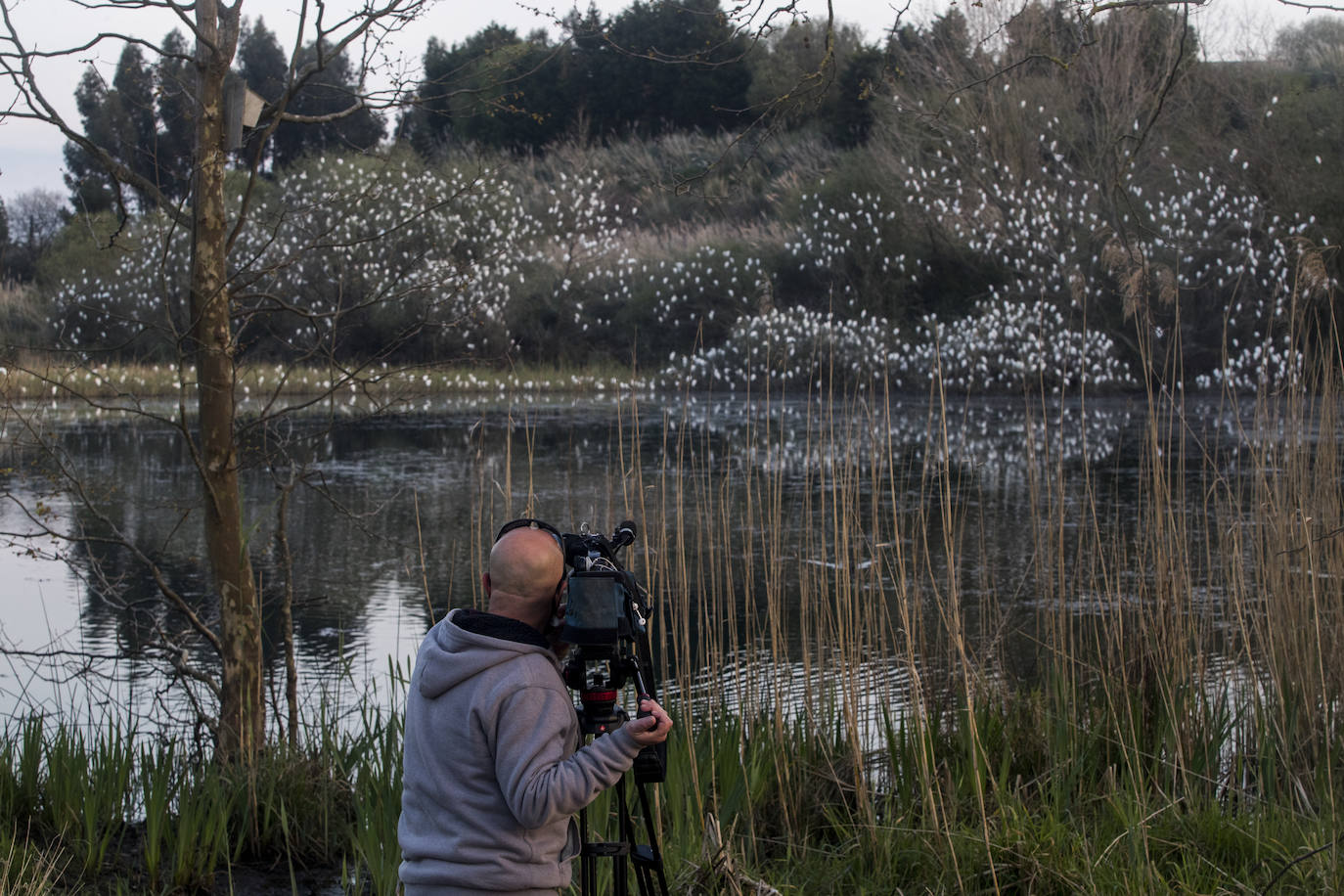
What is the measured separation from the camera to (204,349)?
4.22 metres

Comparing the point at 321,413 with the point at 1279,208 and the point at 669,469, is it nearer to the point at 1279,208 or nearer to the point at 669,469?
the point at 669,469

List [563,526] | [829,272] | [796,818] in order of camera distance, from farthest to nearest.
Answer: [829,272] < [563,526] < [796,818]

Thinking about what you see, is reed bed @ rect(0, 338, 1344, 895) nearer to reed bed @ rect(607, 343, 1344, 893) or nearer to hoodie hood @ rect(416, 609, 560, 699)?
reed bed @ rect(607, 343, 1344, 893)

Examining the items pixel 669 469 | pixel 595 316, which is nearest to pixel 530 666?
pixel 669 469

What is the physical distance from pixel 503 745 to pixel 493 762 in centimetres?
7

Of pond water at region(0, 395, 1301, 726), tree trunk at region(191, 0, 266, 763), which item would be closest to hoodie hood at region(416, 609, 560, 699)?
pond water at region(0, 395, 1301, 726)

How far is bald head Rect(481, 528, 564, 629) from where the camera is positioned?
2.11 meters

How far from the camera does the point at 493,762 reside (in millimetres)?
2094

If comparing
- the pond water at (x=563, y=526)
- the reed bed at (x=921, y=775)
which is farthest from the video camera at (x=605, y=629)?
the pond water at (x=563, y=526)

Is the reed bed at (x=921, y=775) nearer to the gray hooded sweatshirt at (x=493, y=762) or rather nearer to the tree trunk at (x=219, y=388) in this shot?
the tree trunk at (x=219, y=388)

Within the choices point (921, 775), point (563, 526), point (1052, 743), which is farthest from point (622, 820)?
point (563, 526)

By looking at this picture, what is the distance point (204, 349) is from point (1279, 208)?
57.5 ft

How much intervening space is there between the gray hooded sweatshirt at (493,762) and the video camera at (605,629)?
0.13ft

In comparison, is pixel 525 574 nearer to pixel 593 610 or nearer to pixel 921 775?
pixel 593 610
